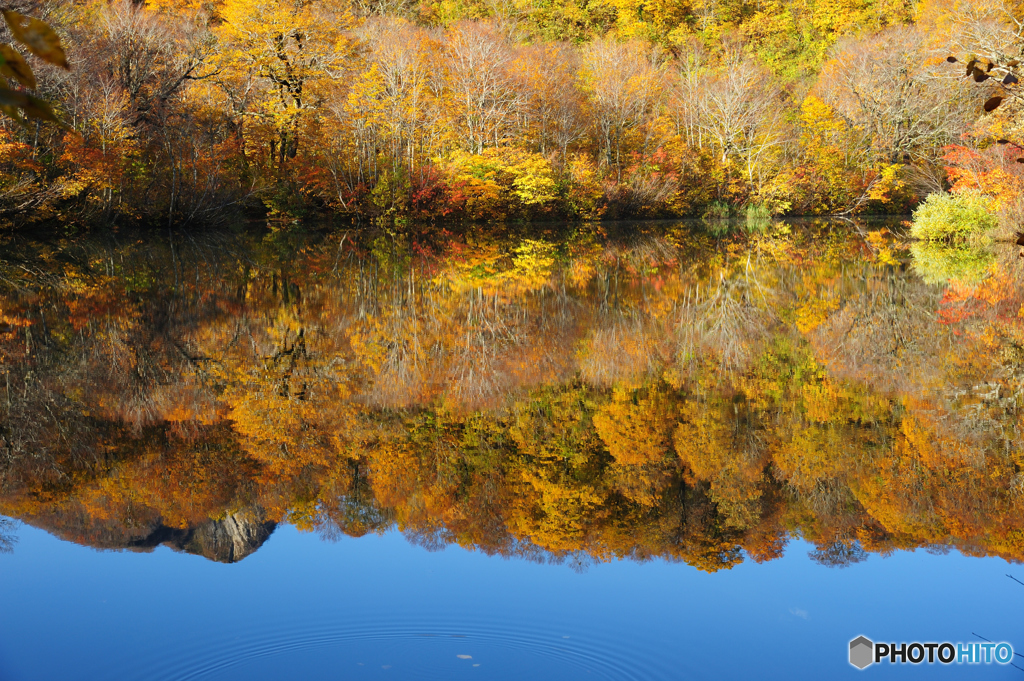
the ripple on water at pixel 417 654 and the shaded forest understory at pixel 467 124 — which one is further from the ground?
the ripple on water at pixel 417 654

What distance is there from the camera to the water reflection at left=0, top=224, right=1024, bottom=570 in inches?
179

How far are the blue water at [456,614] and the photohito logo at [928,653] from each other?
1.9 inches

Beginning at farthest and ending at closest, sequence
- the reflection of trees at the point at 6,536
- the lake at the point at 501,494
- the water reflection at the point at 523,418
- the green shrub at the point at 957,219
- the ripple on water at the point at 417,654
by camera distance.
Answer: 1. the green shrub at the point at 957,219
2. the water reflection at the point at 523,418
3. the reflection of trees at the point at 6,536
4. the lake at the point at 501,494
5. the ripple on water at the point at 417,654

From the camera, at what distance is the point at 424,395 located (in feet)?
23.4

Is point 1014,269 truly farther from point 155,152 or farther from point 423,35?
point 423,35

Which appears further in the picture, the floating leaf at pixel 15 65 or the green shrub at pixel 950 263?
the green shrub at pixel 950 263

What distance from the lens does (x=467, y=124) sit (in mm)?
34875

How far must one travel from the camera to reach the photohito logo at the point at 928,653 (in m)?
3.28

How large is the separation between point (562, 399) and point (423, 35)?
118 feet

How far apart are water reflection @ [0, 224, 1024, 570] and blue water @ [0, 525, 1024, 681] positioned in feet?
0.65

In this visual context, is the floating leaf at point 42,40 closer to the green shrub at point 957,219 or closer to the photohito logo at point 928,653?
the photohito logo at point 928,653

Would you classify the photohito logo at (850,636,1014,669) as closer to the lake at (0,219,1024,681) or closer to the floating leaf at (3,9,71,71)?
the lake at (0,219,1024,681)

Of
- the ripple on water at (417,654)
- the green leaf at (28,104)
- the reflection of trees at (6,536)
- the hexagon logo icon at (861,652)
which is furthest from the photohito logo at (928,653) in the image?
the reflection of trees at (6,536)

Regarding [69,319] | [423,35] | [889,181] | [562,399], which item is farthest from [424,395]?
[889,181]
